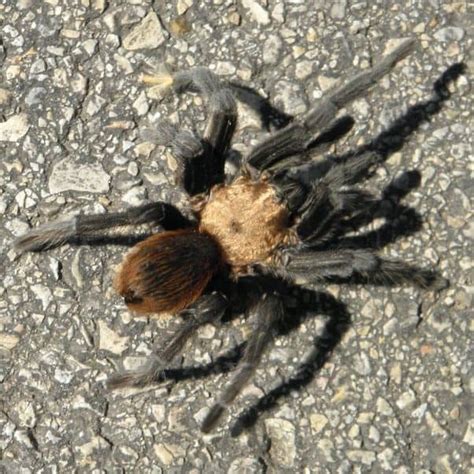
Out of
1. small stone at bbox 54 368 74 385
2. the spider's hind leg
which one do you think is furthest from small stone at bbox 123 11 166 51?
small stone at bbox 54 368 74 385

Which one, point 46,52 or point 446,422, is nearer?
point 446,422

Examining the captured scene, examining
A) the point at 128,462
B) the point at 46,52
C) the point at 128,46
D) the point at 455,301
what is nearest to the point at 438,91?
the point at 455,301

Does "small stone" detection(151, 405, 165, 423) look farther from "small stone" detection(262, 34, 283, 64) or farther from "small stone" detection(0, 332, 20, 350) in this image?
"small stone" detection(262, 34, 283, 64)

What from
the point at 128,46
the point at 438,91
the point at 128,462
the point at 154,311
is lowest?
the point at 128,462

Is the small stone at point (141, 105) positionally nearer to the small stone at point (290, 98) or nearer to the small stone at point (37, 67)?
the small stone at point (37, 67)

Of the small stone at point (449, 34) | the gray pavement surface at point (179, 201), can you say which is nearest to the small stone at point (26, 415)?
the gray pavement surface at point (179, 201)

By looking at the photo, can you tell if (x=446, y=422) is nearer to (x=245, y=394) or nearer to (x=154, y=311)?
(x=245, y=394)

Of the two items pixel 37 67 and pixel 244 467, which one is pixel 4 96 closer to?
pixel 37 67
